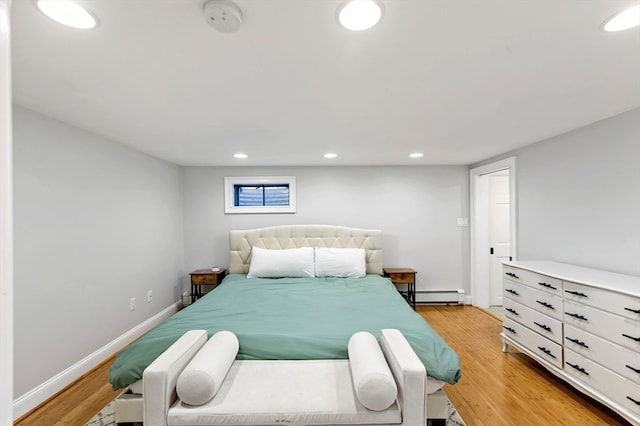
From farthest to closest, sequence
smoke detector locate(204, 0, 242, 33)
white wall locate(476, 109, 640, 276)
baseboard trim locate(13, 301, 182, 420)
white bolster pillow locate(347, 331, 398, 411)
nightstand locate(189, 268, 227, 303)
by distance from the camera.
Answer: nightstand locate(189, 268, 227, 303), white wall locate(476, 109, 640, 276), baseboard trim locate(13, 301, 182, 420), white bolster pillow locate(347, 331, 398, 411), smoke detector locate(204, 0, 242, 33)

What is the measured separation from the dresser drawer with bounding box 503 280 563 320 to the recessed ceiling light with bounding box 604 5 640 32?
194 centimetres

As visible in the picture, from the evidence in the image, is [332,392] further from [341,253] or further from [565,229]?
[565,229]

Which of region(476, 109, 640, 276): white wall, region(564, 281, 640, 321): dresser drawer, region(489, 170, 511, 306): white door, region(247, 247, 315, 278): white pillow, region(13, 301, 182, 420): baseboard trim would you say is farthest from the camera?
region(489, 170, 511, 306): white door

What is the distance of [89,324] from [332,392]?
245 centimetres

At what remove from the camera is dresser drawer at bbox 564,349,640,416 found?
1765mm

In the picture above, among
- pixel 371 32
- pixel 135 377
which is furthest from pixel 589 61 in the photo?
pixel 135 377

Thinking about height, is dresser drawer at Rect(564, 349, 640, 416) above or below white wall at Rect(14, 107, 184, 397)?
below

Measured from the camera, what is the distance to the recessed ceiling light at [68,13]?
1.03 m

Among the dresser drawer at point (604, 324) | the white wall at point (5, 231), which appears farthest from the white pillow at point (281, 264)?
the white wall at point (5, 231)

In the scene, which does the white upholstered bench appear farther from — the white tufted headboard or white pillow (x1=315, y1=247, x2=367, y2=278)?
the white tufted headboard

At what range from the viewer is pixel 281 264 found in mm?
3705

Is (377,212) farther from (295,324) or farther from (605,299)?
(605,299)

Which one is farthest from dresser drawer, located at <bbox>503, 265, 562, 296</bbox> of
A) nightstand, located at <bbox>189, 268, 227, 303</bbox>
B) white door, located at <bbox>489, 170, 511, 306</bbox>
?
nightstand, located at <bbox>189, 268, 227, 303</bbox>

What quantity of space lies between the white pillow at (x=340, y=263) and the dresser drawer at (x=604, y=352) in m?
2.08
